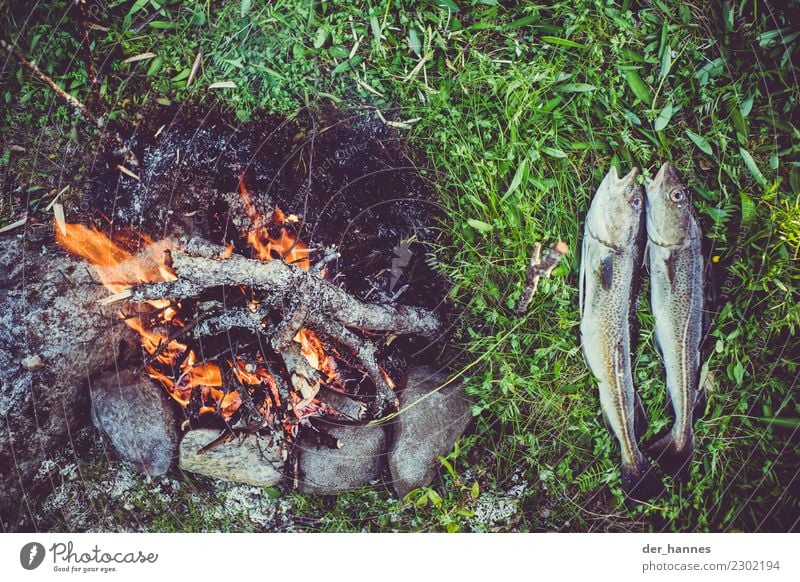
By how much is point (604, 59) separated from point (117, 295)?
1.79 m

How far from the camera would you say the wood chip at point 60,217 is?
168cm

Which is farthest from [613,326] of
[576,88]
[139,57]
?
[139,57]

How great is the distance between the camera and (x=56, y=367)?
64.4 inches

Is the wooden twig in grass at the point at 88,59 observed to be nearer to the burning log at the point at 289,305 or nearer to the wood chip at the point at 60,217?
the wood chip at the point at 60,217

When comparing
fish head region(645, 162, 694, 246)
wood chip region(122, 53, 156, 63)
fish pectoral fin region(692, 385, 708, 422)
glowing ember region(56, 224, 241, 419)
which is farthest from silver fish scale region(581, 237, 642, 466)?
wood chip region(122, 53, 156, 63)

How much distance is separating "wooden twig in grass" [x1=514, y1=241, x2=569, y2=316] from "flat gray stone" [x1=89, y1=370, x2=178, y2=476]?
129 cm

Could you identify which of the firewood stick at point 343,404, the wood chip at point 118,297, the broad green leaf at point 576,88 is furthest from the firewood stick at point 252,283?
the broad green leaf at point 576,88

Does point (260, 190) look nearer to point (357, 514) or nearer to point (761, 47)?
point (357, 514)

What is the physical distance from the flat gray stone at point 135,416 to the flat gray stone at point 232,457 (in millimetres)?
68

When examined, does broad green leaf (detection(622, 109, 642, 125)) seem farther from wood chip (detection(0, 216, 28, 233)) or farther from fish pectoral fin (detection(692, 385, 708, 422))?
wood chip (detection(0, 216, 28, 233))

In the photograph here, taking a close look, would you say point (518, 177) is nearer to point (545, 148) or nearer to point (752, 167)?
point (545, 148)

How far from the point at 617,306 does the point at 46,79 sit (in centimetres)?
212

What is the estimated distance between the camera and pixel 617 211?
5.32 ft
